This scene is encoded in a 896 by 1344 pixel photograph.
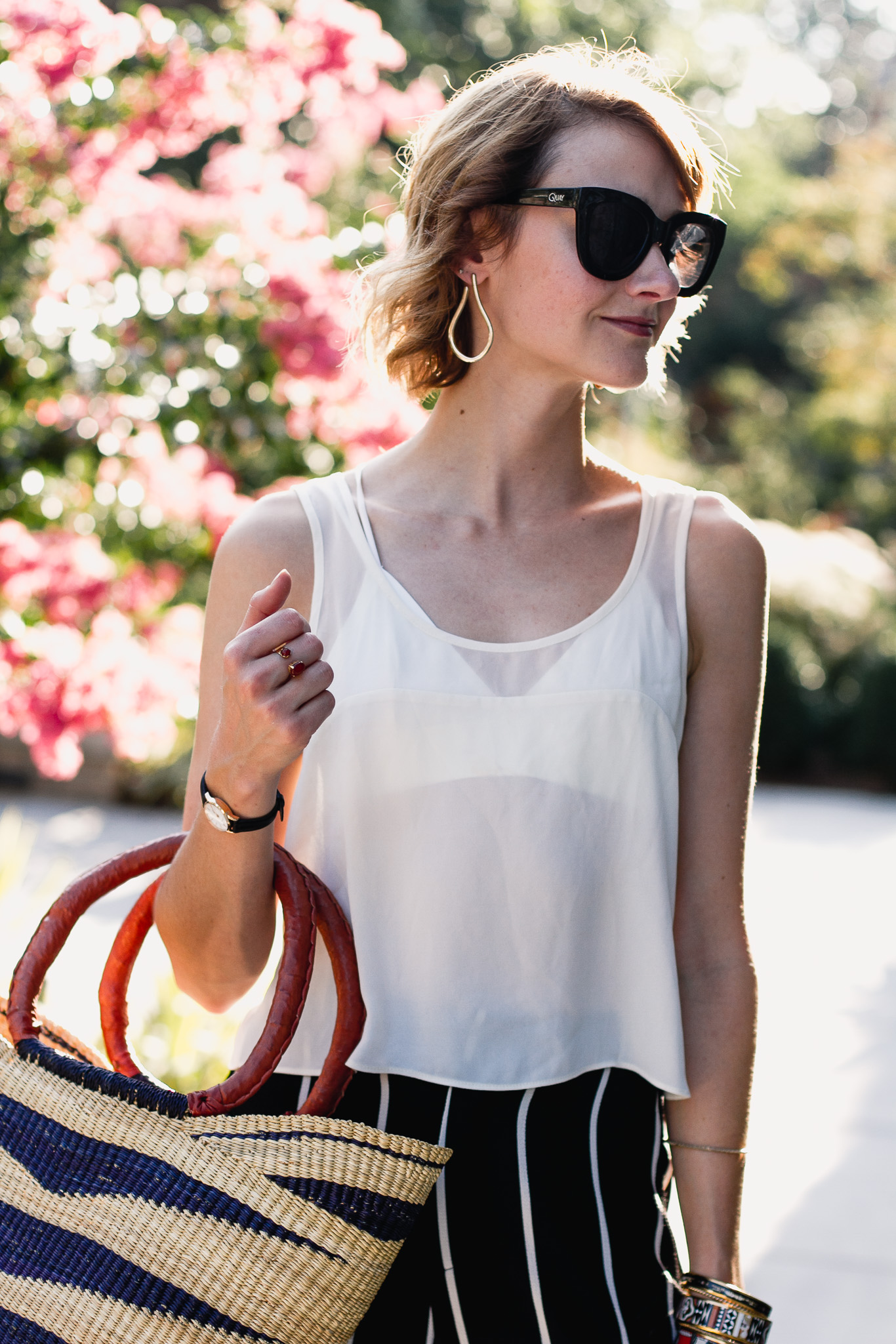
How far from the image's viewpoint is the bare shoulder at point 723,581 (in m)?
1.54

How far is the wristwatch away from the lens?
1.29m

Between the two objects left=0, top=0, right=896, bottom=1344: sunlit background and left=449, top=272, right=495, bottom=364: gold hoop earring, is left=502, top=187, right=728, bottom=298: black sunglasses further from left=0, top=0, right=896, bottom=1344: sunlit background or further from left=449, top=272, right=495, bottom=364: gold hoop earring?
left=0, top=0, right=896, bottom=1344: sunlit background

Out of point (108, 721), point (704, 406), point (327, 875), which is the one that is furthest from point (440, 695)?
point (704, 406)

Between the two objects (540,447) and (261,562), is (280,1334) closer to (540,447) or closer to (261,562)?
(261,562)

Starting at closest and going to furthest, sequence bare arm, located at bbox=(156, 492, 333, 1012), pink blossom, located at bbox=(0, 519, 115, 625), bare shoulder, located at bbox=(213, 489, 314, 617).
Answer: bare arm, located at bbox=(156, 492, 333, 1012)
bare shoulder, located at bbox=(213, 489, 314, 617)
pink blossom, located at bbox=(0, 519, 115, 625)

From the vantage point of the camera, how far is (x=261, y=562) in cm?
147

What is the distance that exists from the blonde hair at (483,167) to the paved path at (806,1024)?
2.10 meters

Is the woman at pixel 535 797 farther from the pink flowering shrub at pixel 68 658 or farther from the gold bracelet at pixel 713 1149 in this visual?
the pink flowering shrub at pixel 68 658

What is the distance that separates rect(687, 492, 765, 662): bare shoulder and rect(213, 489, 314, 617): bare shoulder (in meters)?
0.46

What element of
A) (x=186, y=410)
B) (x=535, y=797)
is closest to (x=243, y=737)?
(x=535, y=797)

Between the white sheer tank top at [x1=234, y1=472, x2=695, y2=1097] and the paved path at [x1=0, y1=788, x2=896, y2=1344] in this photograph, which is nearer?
the white sheer tank top at [x1=234, y1=472, x2=695, y2=1097]

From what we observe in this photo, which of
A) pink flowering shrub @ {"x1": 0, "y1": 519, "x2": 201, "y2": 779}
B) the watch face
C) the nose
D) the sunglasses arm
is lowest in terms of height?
the watch face

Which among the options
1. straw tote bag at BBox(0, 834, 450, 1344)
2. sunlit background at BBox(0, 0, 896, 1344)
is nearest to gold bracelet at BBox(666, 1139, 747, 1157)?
straw tote bag at BBox(0, 834, 450, 1344)

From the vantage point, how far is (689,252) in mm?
1556
